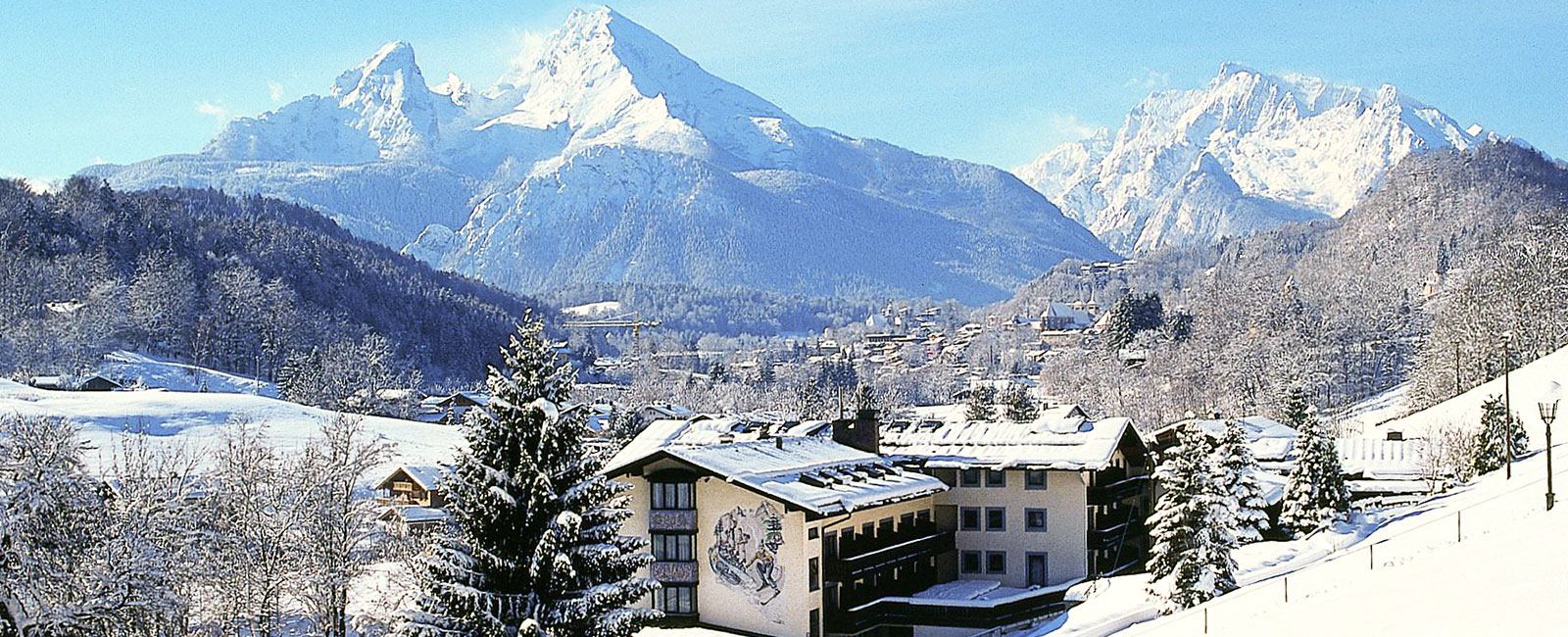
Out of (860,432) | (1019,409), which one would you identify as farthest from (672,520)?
(1019,409)

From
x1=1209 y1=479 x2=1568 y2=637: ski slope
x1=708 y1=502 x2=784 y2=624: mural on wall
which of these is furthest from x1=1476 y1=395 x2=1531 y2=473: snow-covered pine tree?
x1=708 y1=502 x2=784 y2=624: mural on wall

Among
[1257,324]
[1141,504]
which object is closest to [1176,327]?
[1257,324]

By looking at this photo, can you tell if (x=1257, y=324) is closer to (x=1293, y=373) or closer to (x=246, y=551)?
(x=1293, y=373)

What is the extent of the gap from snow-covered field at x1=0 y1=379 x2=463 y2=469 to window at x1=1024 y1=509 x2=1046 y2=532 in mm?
43129

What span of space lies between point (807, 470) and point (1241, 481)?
14552mm

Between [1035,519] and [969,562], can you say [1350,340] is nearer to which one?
[1035,519]

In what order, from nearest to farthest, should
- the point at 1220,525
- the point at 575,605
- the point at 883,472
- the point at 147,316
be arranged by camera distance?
the point at 575,605 < the point at 1220,525 < the point at 883,472 < the point at 147,316

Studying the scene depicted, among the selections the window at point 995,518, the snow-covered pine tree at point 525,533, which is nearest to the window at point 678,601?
the window at point 995,518

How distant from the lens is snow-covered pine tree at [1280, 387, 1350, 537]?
50719 millimetres

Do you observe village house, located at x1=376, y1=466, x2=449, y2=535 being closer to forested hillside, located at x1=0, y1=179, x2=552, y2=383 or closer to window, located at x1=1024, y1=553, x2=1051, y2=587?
window, located at x1=1024, y1=553, x2=1051, y2=587

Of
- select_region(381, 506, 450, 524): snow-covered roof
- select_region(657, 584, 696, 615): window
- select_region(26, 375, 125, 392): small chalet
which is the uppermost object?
select_region(26, 375, 125, 392): small chalet

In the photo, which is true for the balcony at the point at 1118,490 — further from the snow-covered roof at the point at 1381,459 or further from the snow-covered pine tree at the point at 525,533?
the snow-covered pine tree at the point at 525,533

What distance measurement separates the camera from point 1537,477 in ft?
157

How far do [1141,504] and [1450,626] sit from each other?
1392 inches
